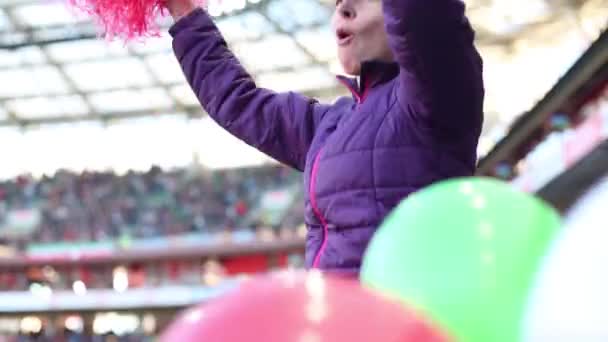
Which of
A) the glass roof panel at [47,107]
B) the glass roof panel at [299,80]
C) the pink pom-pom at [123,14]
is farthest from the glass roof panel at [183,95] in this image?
the pink pom-pom at [123,14]

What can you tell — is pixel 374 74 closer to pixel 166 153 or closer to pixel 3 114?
pixel 166 153

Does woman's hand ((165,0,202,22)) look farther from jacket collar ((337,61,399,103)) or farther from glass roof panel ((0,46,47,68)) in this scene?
glass roof panel ((0,46,47,68))

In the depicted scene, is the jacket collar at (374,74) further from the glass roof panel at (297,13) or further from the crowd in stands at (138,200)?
the glass roof panel at (297,13)

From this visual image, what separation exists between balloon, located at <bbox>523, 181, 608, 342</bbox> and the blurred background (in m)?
2.70

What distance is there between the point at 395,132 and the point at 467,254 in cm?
38

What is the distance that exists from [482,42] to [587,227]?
448 inches

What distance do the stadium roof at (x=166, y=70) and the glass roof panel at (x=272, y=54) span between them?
0.01 m

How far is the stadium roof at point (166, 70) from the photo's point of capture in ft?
36.9

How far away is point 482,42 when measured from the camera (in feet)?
38.5

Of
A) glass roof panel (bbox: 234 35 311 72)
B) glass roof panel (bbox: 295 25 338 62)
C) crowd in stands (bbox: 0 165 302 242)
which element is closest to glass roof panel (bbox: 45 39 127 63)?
glass roof panel (bbox: 234 35 311 72)

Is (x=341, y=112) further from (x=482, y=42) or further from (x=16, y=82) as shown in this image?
(x=16, y=82)

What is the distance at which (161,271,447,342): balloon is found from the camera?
0.61 m

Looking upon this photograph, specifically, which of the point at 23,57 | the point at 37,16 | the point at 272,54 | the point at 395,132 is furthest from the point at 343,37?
the point at 23,57

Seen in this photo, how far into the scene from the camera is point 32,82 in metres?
14.1
